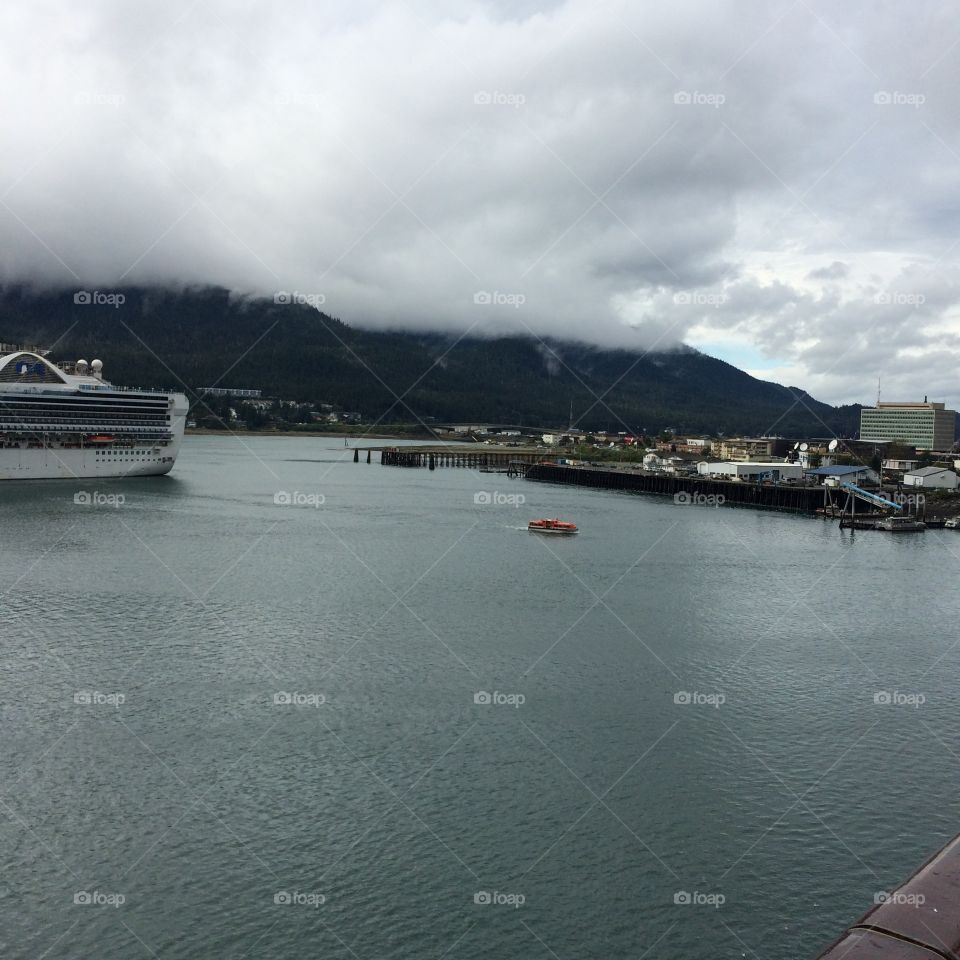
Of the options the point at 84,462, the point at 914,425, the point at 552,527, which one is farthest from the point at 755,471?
the point at 914,425

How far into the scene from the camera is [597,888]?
9.77 m

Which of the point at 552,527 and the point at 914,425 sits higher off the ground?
the point at 914,425

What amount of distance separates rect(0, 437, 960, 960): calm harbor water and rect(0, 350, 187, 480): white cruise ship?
27.1 m

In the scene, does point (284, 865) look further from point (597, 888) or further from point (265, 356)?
point (265, 356)

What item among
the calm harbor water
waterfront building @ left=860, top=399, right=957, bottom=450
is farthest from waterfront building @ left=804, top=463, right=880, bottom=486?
waterfront building @ left=860, top=399, right=957, bottom=450

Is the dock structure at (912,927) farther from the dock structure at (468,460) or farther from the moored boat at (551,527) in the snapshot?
the dock structure at (468,460)

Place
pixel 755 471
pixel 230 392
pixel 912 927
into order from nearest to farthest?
pixel 912 927
pixel 755 471
pixel 230 392

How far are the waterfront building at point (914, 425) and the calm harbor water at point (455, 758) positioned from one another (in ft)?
420

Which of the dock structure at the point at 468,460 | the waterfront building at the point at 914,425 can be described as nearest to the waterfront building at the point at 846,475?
the dock structure at the point at 468,460

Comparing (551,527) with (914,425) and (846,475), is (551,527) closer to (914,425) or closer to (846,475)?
(846,475)

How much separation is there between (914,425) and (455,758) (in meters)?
151

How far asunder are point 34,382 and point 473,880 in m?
51.6

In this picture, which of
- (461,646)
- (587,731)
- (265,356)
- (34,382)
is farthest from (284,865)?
(265,356)

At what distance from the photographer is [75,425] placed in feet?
172
